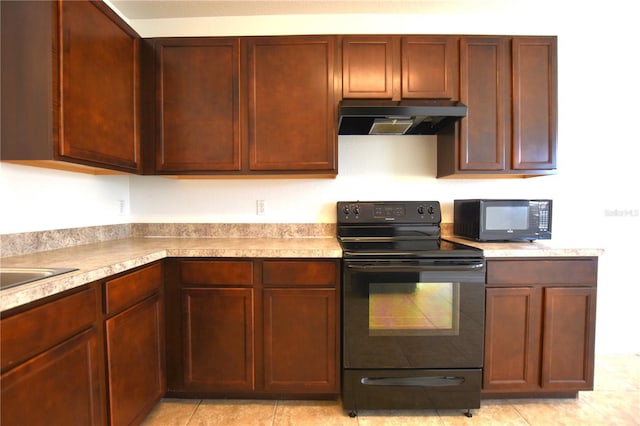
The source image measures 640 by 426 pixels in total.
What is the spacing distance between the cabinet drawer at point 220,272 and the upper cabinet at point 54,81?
2.45 ft

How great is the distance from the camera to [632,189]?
226cm

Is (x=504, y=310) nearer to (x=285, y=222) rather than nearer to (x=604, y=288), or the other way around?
(x=604, y=288)

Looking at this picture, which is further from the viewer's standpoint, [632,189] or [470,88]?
[632,189]

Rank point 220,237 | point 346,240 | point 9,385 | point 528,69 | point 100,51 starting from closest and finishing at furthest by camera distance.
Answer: point 9,385 → point 100,51 → point 528,69 → point 346,240 → point 220,237

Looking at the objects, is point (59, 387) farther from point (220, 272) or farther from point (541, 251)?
point (541, 251)

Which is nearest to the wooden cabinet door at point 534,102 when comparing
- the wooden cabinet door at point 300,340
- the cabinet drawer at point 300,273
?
the cabinet drawer at point 300,273

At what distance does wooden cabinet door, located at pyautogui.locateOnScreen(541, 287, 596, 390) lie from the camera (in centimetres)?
170

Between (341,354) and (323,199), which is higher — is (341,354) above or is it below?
below

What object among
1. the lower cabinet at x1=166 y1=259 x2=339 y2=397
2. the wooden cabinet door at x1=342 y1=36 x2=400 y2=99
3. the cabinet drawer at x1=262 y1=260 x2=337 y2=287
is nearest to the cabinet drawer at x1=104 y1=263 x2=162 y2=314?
the lower cabinet at x1=166 y1=259 x2=339 y2=397

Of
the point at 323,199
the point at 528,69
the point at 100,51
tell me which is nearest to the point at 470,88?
the point at 528,69

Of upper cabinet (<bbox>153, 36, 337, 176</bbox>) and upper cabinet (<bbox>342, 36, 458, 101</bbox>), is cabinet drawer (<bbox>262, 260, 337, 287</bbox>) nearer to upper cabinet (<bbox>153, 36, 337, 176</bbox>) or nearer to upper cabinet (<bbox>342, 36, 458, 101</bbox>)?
upper cabinet (<bbox>153, 36, 337, 176</bbox>)

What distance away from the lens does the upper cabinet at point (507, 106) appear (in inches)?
75.6

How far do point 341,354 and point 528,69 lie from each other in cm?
212

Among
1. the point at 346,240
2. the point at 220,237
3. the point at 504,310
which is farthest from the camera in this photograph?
the point at 220,237
